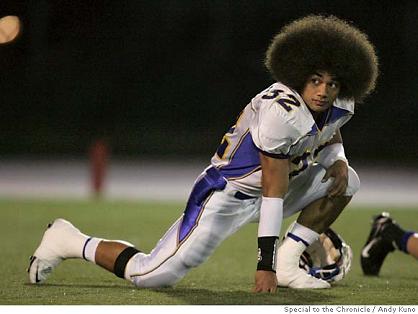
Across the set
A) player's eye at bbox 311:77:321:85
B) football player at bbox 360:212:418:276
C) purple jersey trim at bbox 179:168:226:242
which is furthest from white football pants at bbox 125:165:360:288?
football player at bbox 360:212:418:276

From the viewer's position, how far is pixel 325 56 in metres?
4.43

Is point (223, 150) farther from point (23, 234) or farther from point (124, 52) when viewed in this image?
point (124, 52)

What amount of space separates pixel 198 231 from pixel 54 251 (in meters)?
0.81

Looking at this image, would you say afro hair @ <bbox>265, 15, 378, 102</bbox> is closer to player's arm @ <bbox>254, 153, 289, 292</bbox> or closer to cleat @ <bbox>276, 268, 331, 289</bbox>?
player's arm @ <bbox>254, 153, 289, 292</bbox>

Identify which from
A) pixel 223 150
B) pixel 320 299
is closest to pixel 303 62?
pixel 223 150

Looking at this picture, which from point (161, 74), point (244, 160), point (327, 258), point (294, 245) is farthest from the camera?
point (161, 74)

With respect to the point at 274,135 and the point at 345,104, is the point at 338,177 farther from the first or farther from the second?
the point at 274,135

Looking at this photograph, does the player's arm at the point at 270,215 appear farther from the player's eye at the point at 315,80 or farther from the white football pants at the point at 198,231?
the player's eye at the point at 315,80

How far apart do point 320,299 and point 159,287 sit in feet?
2.91

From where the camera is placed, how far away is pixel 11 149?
805 inches

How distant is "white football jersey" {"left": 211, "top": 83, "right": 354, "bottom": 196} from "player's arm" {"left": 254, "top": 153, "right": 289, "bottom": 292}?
58mm

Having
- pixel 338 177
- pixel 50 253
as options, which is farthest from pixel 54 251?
pixel 338 177

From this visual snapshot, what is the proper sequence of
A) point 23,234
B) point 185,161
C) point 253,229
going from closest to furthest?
1. point 23,234
2. point 253,229
3. point 185,161

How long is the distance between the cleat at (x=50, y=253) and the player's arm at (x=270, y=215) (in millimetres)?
1127
